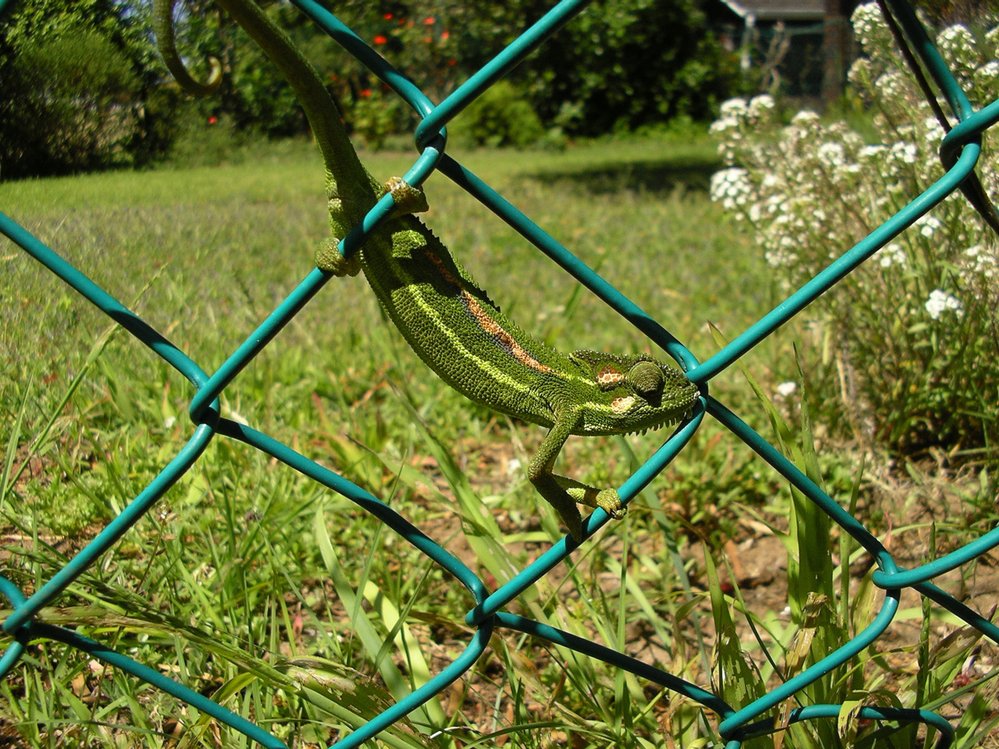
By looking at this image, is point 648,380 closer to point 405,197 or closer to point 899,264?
point 405,197

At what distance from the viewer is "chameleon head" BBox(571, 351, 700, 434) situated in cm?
111

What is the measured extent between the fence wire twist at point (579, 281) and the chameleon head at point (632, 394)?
0.03 meters

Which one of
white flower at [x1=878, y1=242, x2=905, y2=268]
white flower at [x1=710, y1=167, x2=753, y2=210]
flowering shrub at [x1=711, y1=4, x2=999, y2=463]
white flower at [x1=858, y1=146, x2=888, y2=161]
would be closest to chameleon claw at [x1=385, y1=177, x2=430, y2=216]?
flowering shrub at [x1=711, y1=4, x2=999, y2=463]

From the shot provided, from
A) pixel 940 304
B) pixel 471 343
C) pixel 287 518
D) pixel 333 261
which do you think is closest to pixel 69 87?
pixel 333 261

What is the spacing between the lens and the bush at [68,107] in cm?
100

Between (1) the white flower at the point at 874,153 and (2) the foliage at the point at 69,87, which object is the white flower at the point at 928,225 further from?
(2) the foliage at the point at 69,87

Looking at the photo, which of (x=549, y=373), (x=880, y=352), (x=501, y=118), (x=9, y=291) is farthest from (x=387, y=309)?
(x=501, y=118)

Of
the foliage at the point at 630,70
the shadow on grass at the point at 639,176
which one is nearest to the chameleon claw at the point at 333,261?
the shadow on grass at the point at 639,176

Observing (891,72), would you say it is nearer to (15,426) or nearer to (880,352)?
(880,352)

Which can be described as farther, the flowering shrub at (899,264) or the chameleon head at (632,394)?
the flowering shrub at (899,264)

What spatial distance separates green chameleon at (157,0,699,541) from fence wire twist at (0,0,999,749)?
2.3 inches

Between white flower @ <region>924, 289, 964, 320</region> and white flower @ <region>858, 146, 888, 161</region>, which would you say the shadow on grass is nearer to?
white flower @ <region>858, 146, 888, 161</region>

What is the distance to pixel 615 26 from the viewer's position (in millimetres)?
15273

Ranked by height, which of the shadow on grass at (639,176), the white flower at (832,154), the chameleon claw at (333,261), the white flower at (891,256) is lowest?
the chameleon claw at (333,261)
